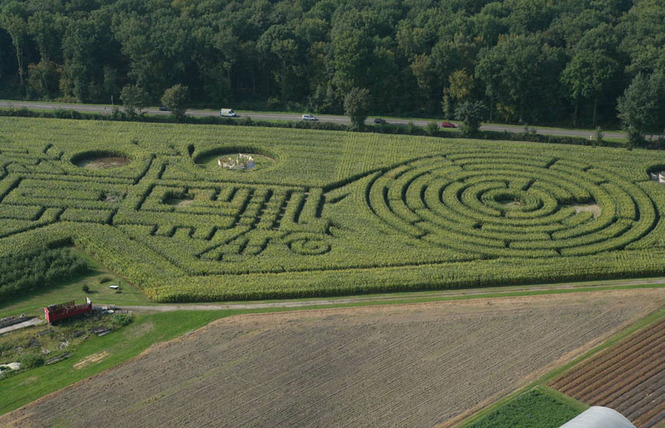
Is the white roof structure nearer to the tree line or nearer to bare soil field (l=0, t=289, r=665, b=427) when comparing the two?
bare soil field (l=0, t=289, r=665, b=427)

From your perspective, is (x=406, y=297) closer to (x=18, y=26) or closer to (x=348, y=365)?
(x=348, y=365)

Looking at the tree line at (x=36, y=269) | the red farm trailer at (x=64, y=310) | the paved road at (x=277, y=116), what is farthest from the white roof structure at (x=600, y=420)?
the paved road at (x=277, y=116)

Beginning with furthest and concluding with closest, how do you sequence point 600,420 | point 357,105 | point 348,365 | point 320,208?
point 357,105, point 320,208, point 348,365, point 600,420

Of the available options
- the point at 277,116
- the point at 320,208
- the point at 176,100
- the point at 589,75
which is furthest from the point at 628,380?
the point at 176,100

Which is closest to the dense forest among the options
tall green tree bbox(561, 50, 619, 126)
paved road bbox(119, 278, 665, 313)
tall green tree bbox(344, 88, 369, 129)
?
tall green tree bbox(561, 50, 619, 126)

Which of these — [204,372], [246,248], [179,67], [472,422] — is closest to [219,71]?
[179,67]

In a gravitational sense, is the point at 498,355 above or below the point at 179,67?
below

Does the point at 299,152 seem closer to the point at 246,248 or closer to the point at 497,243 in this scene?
the point at 246,248
